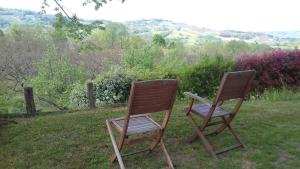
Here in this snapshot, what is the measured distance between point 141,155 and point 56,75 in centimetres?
1600

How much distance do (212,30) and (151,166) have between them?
27.5 m

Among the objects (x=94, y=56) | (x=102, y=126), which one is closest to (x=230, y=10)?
(x=94, y=56)

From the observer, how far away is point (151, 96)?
3398mm

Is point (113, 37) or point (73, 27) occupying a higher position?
point (73, 27)

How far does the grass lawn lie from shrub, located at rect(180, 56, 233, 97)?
130 inches

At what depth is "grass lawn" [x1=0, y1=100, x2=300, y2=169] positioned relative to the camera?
385cm

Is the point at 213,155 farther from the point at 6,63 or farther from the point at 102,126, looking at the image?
the point at 6,63

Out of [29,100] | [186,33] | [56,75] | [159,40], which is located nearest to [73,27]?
[29,100]

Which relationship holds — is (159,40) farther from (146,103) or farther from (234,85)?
(146,103)

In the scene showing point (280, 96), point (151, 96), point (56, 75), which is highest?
point (151, 96)

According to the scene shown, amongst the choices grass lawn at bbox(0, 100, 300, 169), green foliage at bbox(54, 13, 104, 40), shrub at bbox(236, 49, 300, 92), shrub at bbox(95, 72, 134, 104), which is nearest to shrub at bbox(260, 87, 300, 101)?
shrub at bbox(236, 49, 300, 92)

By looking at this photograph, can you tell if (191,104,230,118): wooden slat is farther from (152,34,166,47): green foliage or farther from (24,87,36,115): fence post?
(152,34,166,47): green foliage

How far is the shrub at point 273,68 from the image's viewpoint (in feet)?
30.8

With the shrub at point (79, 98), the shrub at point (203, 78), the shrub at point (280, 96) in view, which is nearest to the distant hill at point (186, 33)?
the shrub at point (203, 78)
